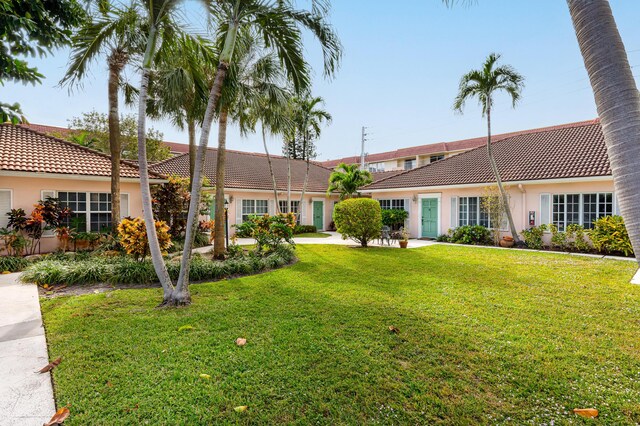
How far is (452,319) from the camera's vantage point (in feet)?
17.1

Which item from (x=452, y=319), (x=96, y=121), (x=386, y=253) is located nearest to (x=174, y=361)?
(x=452, y=319)

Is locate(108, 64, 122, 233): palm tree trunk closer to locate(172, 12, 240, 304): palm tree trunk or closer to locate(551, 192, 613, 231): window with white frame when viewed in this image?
locate(172, 12, 240, 304): palm tree trunk

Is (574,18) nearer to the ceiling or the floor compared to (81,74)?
nearer to the floor

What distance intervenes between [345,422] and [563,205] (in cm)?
1611

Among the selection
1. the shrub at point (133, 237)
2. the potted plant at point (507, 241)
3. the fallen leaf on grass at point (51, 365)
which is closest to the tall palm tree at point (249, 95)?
the shrub at point (133, 237)

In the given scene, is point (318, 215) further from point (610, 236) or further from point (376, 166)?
point (376, 166)

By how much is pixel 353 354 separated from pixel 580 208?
49.3 feet

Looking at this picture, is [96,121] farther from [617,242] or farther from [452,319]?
[617,242]

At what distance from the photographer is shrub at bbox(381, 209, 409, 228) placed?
20359 mm

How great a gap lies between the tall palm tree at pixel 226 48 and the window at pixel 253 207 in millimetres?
14128

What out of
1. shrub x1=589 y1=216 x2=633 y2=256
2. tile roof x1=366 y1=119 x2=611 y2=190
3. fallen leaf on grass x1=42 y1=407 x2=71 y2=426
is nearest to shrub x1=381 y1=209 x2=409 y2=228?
tile roof x1=366 y1=119 x2=611 y2=190

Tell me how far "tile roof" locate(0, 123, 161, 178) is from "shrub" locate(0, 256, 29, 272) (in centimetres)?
312

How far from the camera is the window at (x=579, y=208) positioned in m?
13.5

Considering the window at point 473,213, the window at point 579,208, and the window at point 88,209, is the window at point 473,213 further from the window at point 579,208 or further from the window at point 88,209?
the window at point 88,209
